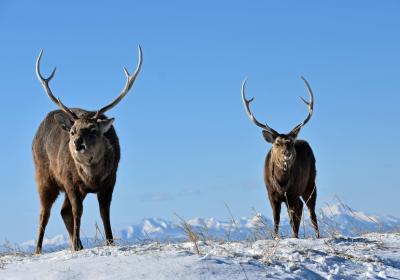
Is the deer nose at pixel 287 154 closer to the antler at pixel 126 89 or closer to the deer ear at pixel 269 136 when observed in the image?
the deer ear at pixel 269 136

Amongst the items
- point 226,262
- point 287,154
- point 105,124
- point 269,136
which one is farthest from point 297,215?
point 226,262

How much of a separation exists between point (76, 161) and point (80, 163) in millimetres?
84

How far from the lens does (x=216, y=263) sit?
5582 mm

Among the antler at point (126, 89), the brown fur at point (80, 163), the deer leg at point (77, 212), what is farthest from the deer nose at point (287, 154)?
the deer leg at point (77, 212)

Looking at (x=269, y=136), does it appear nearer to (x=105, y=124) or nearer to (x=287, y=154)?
(x=287, y=154)

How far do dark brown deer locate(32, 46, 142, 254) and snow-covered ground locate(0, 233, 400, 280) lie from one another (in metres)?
2.08

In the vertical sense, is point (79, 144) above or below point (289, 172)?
above

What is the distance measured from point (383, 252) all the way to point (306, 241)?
758 millimetres

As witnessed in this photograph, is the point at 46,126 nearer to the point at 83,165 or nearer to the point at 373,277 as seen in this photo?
the point at 83,165

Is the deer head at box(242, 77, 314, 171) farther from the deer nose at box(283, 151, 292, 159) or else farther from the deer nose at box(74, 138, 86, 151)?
the deer nose at box(74, 138, 86, 151)

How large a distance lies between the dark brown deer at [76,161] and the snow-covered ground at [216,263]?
208 cm

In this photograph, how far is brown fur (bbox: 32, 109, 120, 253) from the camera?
8.88 m

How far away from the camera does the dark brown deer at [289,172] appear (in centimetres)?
1229

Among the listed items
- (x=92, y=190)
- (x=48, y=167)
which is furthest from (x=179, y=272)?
(x=48, y=167)
